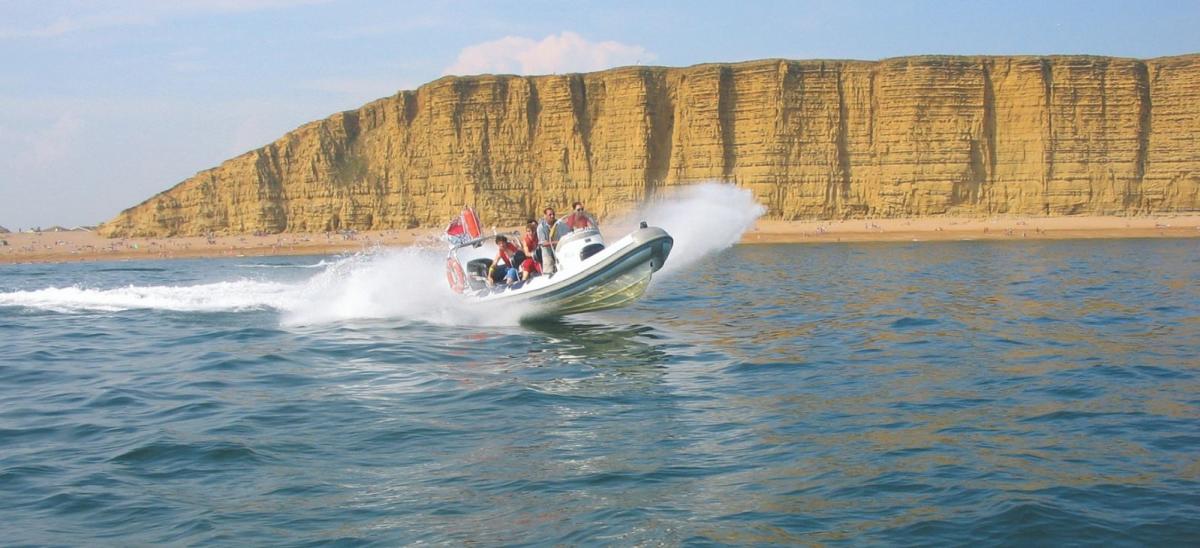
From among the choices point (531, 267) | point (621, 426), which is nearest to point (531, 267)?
point (531, 267)

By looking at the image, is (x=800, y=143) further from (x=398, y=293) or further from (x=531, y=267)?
(x=531, y=267)

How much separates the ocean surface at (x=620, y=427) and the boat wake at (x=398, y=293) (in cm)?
37

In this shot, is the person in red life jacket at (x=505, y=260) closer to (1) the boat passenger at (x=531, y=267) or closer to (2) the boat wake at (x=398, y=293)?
(1) the boat passenger at (x=531, y=267)

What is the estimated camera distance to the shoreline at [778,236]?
146 feet

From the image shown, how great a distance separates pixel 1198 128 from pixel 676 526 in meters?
51.2

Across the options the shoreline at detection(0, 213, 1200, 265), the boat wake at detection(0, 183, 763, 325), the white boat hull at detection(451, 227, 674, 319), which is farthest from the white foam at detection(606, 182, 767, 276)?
the shoreline at detection(0, 213, 1200, 265)

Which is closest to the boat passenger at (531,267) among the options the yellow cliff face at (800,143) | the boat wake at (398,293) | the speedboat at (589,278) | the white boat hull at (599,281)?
the speedboat at (589,278)

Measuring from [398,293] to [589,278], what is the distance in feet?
21.3

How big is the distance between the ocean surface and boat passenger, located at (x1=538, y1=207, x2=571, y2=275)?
1056 mm

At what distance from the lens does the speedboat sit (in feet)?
48.9

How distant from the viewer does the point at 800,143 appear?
5059cm

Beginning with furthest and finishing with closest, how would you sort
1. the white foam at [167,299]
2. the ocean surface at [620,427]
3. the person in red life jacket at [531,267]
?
the white foam at [167,299] < the person in red life jacket at [531,267] < the ocean surface at [620,427]

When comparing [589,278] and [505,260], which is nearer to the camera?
[589,278]

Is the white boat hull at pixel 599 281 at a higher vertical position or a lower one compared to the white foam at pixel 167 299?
higher
